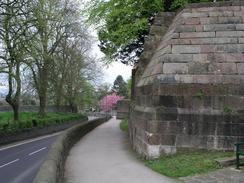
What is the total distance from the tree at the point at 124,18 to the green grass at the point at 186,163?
13.5 metres

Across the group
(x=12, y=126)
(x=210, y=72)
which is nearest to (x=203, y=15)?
(x=210, y=72)

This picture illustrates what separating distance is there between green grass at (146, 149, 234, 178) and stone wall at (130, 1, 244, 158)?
228 millimetres

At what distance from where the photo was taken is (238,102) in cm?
1219

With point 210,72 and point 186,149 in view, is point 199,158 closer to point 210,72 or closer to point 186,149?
point 186,149

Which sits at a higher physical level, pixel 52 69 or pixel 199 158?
pixel 52 69

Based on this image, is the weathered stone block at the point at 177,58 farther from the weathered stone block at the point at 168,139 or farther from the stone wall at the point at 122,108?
the stone wall at the point at 122,108

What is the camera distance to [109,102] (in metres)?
103

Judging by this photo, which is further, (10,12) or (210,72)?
(10,12)

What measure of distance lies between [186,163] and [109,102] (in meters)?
92.2

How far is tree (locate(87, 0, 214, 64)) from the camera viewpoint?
24.9 m

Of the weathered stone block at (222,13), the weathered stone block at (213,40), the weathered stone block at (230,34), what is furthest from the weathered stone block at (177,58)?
the weathered stone block at (222,13)

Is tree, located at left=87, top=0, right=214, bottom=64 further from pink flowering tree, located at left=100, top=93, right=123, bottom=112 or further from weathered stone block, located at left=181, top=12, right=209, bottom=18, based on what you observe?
pink flowering tree, located at left=100, top=93, right=123, bottom=112

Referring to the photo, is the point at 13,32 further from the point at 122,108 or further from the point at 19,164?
the point at 122,108

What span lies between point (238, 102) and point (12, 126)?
26.2m
